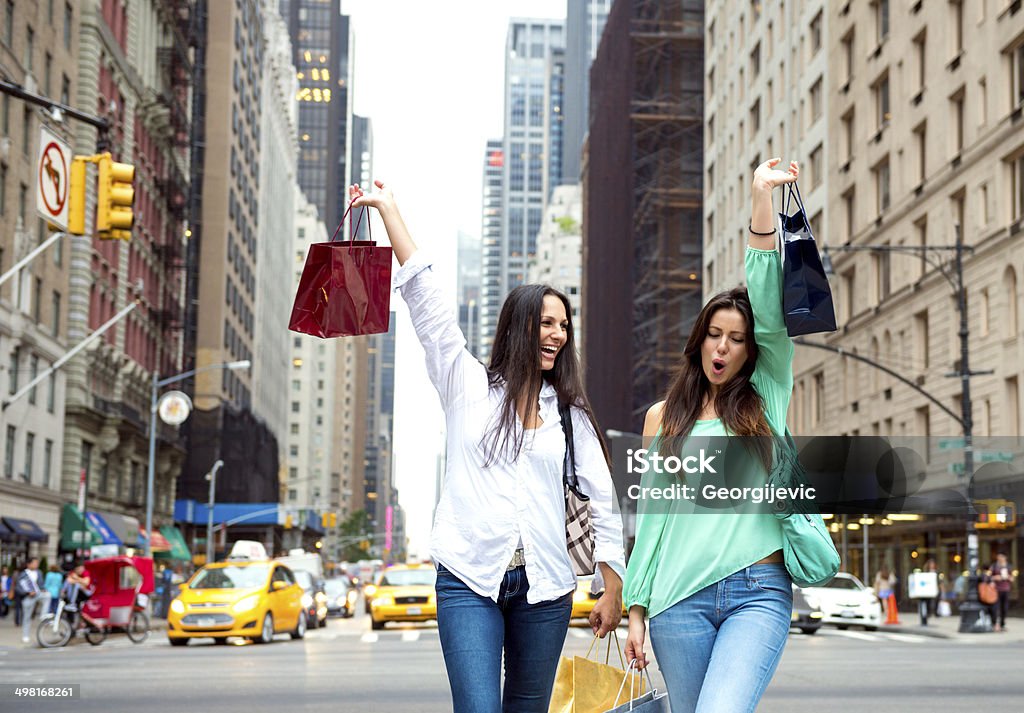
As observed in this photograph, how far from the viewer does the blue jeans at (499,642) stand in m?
4.43

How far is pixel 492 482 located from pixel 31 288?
43.9 meters

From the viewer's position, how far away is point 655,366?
7850 centimetres

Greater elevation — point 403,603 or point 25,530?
point 25,530

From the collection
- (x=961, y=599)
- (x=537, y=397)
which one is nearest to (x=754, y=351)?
(x=537, y=397)

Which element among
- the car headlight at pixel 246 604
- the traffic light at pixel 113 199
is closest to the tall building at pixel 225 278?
the car headlight at pixel 246 604

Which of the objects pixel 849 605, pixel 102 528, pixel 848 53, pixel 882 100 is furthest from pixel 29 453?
pixel 848 53

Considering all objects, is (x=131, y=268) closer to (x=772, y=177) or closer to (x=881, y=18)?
(x=881, y=18)

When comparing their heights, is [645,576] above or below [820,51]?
below

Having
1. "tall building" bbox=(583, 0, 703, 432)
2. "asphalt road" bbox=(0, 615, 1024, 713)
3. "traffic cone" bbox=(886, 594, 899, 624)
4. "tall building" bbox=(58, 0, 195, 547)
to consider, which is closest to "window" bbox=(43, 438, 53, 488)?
"tall building" bbox=(58, 0, 195, 547)

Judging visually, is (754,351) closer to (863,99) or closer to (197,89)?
(863,99)

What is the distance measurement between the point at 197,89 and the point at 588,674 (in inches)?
3297

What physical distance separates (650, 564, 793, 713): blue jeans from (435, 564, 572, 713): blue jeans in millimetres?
363

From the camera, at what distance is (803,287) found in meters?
4.25

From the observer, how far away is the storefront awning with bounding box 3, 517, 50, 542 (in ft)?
139
